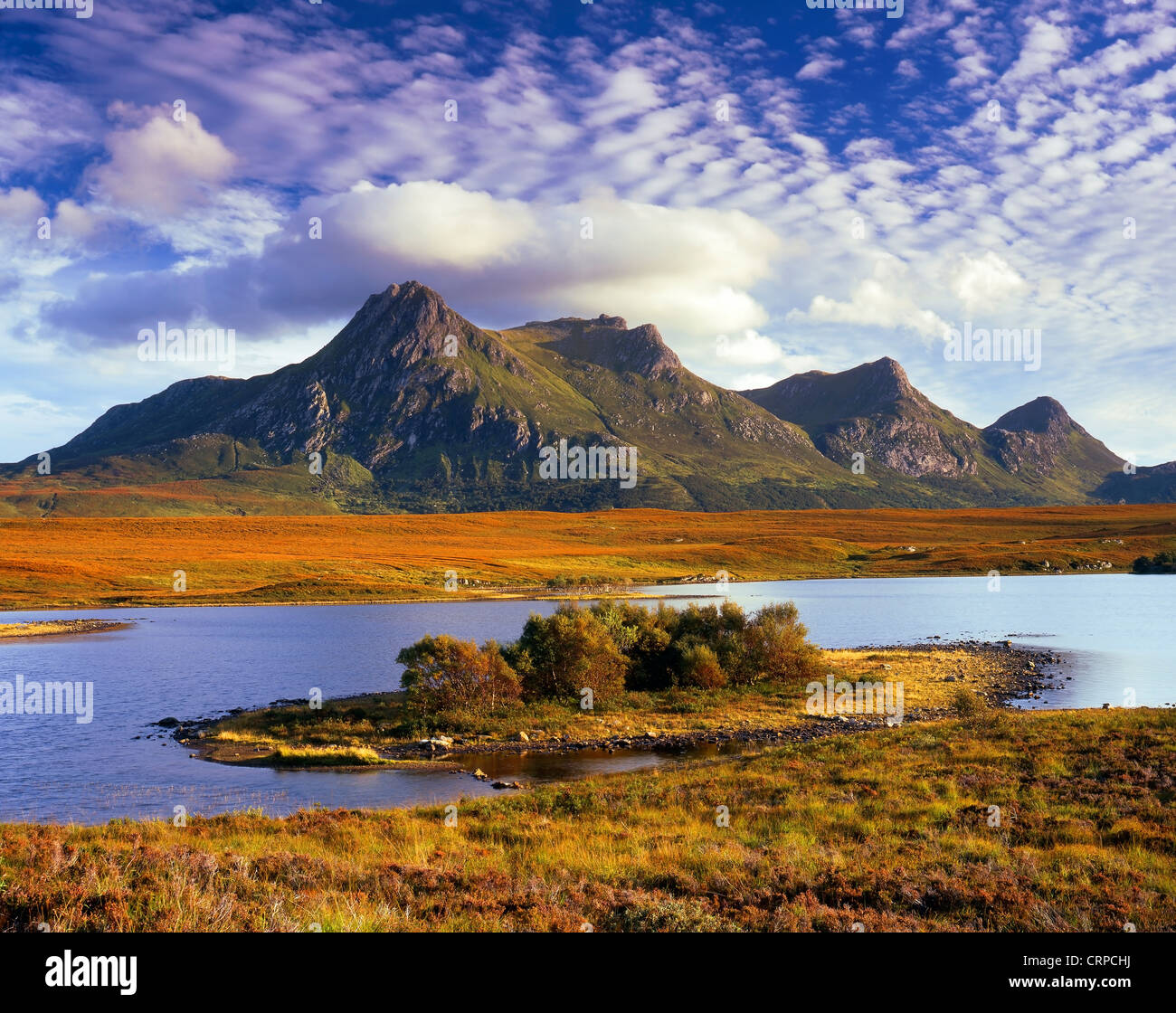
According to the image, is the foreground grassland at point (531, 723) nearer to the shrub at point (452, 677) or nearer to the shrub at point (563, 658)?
the shrub at point (452, 677)

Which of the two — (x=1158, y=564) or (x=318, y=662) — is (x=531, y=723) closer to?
(x=318, y=662)

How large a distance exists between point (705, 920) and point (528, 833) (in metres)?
8.97

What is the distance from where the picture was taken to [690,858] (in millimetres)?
15398

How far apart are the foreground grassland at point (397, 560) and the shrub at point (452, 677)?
258 ft

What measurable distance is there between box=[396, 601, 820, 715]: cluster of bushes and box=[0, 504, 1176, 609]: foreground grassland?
73.7 m

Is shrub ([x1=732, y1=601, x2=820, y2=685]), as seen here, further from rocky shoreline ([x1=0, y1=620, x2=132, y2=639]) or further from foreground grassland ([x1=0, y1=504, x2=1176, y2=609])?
foreground grassland ([x1=0, y1=504, x2=1176, y2=609])

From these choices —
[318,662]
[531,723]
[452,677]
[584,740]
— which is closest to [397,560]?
[318,662]

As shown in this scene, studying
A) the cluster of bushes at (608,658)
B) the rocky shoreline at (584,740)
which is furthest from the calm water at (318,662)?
the cluster of bushes at (608,658)

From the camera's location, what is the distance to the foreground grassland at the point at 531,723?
36500 millimetres

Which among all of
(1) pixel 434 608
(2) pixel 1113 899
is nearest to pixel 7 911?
(2) pixel 1113 899

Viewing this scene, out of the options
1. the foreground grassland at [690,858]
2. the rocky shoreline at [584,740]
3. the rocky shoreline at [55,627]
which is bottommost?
the rocky shoreline at [55,627]

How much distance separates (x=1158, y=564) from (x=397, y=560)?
143998 millimetres

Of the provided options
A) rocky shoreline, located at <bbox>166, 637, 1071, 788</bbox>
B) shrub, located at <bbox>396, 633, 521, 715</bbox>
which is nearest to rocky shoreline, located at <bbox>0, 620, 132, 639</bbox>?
rocky shoreline, located at <bbox>166, 637, 1071, 788</bbox>

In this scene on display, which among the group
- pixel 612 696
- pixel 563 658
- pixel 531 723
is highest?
pixel 563 658
